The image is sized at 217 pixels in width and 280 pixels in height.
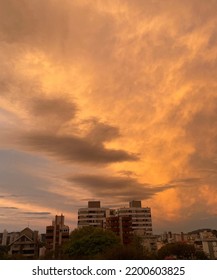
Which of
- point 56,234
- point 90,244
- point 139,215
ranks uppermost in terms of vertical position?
point 139,215

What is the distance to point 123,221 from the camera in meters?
25.0

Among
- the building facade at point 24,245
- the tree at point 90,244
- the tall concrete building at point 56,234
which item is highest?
the tall concrete building at point 56,234

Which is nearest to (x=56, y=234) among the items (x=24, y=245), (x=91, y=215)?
(x=24, y=245)

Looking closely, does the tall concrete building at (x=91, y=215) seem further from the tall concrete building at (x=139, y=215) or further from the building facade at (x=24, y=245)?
the building facade at (x=24, y=245)

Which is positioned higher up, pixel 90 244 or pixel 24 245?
pixel 24 245

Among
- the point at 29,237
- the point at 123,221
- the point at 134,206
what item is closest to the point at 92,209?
the point at 134,206

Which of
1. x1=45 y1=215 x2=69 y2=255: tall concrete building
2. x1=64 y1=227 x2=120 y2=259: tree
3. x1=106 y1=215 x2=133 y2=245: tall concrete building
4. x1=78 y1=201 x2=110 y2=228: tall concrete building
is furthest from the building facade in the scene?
x1=78 y1=201 x2=110 y2=228: tall concrete building

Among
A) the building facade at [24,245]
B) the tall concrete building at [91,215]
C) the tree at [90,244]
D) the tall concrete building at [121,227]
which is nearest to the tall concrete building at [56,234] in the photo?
the building facade at [24,245]

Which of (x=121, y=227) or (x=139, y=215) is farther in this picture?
(x=139, y=215)

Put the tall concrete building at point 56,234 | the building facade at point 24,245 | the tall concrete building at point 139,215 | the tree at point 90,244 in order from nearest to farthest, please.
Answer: the tree at point 90,244
the building facade at point 24,245
the tall concrete building at point 56,234
the tall concrete building at point 139,215

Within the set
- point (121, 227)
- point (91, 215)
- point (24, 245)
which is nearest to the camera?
point (24, 245)

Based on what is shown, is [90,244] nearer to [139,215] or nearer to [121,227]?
[121,227]

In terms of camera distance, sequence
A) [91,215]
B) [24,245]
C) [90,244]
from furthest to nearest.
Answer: [91,215]
[24,245]
[90,244]
